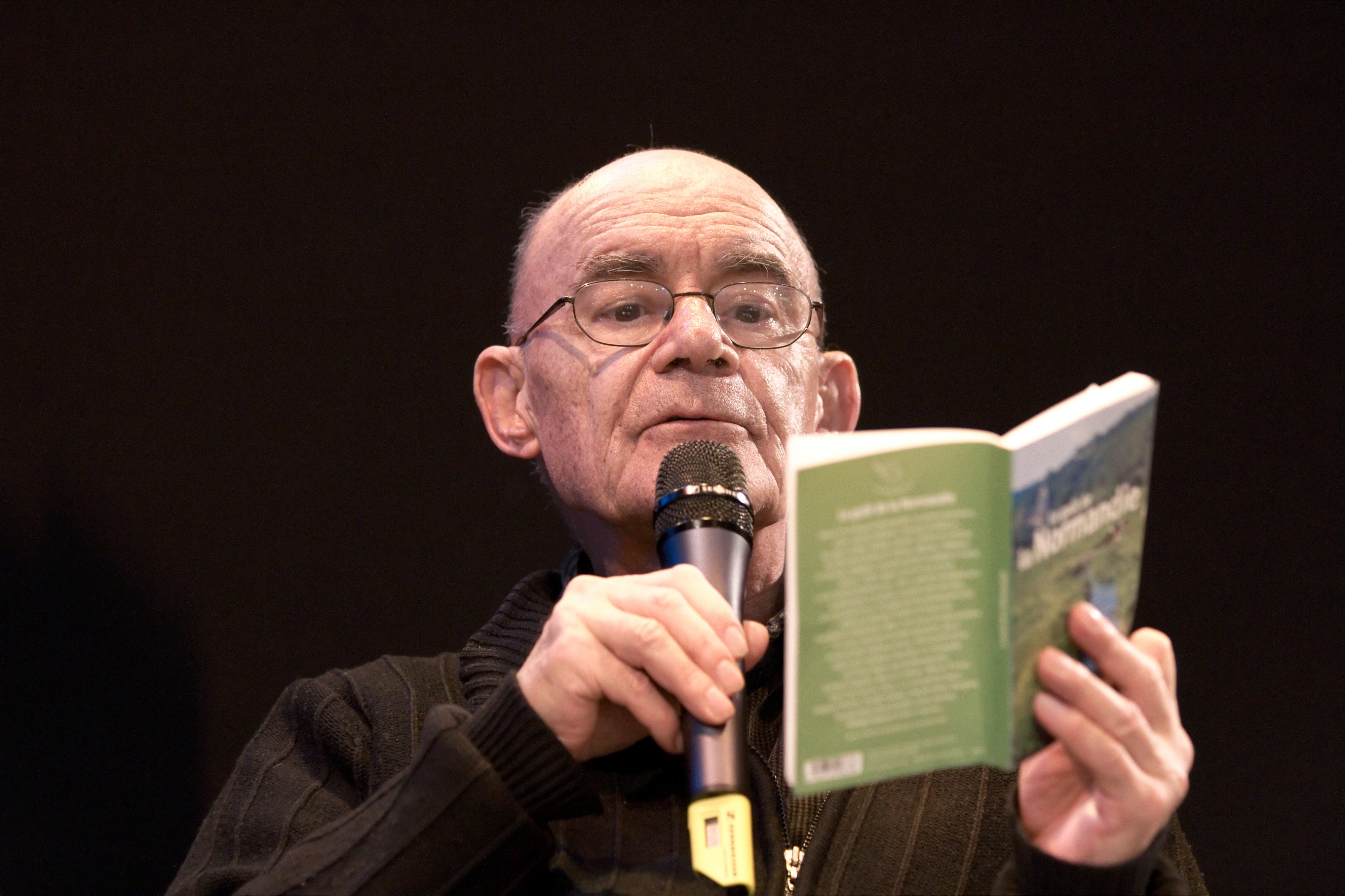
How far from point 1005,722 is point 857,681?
0.13 metres

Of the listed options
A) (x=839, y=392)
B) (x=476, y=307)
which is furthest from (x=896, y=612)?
(x=476, y=307)

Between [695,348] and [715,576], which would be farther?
[695,348]

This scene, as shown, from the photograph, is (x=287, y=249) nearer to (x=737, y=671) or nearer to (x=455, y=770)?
(x=455, y=770)

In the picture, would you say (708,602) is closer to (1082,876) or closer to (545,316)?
(1082,876)

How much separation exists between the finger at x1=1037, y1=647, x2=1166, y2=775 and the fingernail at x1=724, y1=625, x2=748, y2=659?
0.88ft

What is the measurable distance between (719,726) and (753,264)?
0.93m

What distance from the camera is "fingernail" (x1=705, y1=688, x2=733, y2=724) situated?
1.10 meters

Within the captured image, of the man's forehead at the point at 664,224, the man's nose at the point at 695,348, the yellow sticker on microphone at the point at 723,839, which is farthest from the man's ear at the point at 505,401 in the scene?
the yellow sticker on microphone at the point at 723,839

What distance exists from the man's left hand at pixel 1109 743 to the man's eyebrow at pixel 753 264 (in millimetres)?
923

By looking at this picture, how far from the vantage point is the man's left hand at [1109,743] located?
1001 millimetres

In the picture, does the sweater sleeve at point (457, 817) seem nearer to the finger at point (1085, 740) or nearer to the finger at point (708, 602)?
the finger at point (708, 602)

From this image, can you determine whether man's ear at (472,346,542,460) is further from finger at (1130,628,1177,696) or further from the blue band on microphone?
finger at (1130,628,1177,696)

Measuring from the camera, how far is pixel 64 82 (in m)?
2.13

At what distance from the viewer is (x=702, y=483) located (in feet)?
4.55
